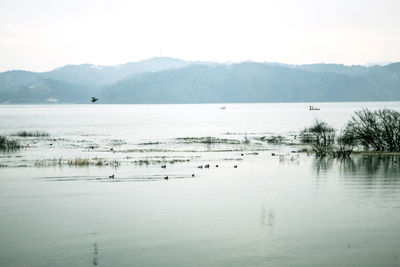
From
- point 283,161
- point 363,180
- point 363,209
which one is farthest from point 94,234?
point 283,161

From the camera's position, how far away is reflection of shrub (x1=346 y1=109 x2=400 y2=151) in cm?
5156

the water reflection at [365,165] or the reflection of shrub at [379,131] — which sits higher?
the reflection of shrub at [379,131]

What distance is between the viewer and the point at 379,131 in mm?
52688

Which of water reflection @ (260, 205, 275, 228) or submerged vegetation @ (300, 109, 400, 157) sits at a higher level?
submerged vegetation @ (300, 109, 400, 157)

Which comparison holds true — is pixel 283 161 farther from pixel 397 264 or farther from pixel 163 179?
pixel 397 264

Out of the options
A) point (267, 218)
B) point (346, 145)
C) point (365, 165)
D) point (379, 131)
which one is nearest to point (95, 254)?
point (267, 218)

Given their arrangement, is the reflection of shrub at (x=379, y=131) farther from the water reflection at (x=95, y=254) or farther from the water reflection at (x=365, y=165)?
the water reflection at (x=95, y=254)

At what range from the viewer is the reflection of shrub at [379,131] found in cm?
5156

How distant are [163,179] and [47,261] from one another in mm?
19007

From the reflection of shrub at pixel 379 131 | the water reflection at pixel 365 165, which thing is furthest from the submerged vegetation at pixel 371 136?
the water reflection at pixel 365 165

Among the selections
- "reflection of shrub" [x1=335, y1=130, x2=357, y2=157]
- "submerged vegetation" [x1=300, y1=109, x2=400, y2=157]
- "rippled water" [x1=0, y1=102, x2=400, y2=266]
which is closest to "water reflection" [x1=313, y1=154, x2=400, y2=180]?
"rippled water" [x1=0, y1=102, x2=400, y2=266]

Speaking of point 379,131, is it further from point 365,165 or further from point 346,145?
point 365,165

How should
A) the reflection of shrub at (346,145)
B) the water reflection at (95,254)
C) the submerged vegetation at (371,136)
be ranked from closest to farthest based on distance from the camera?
1. the water reflection at (95,254)
2. the reflection of shrub at (346,145)
3. the submerged vegetation at (371,136)

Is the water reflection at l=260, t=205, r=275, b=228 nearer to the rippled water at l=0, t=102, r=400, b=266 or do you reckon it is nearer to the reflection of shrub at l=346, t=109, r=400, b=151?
the rippled water at l=0, t=102, r=400, b=266
